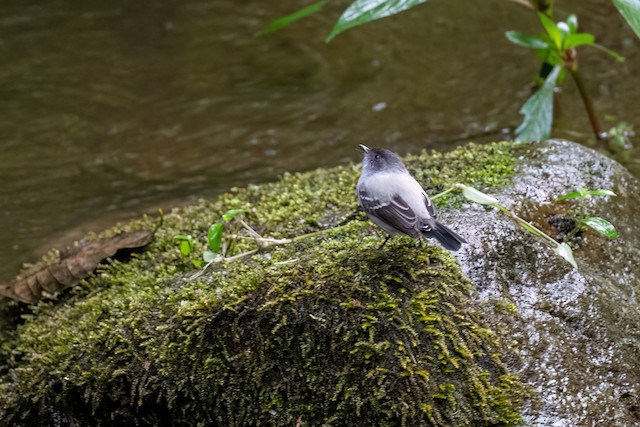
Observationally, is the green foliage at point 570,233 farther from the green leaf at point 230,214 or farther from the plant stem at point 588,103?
→ the plant stem at point 588,103

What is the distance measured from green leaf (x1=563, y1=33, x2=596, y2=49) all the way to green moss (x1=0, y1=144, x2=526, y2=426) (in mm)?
1461

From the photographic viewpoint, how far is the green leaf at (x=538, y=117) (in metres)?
4.37

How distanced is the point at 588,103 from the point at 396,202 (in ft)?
9.32

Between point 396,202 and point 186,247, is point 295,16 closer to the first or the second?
point 186,247

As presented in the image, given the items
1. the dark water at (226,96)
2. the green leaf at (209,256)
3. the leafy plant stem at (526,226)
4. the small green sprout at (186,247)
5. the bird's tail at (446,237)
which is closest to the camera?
the bird's tail at (446,237)

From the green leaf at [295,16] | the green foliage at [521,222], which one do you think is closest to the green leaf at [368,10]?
the green leaf at [295,16]

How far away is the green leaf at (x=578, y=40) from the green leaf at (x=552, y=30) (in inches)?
1.6

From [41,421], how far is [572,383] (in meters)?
2.20

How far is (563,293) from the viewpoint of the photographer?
2.97 m

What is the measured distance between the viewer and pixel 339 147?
5.81 metres

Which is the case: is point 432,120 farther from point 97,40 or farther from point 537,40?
point 97,40

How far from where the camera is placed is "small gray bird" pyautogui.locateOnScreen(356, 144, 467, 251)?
Answer: 8.59 ft

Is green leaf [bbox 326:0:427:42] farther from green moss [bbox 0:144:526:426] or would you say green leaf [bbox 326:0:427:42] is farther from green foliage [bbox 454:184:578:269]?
green foliage [bbox 454:184:578:269]

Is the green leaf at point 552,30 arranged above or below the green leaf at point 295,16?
below
